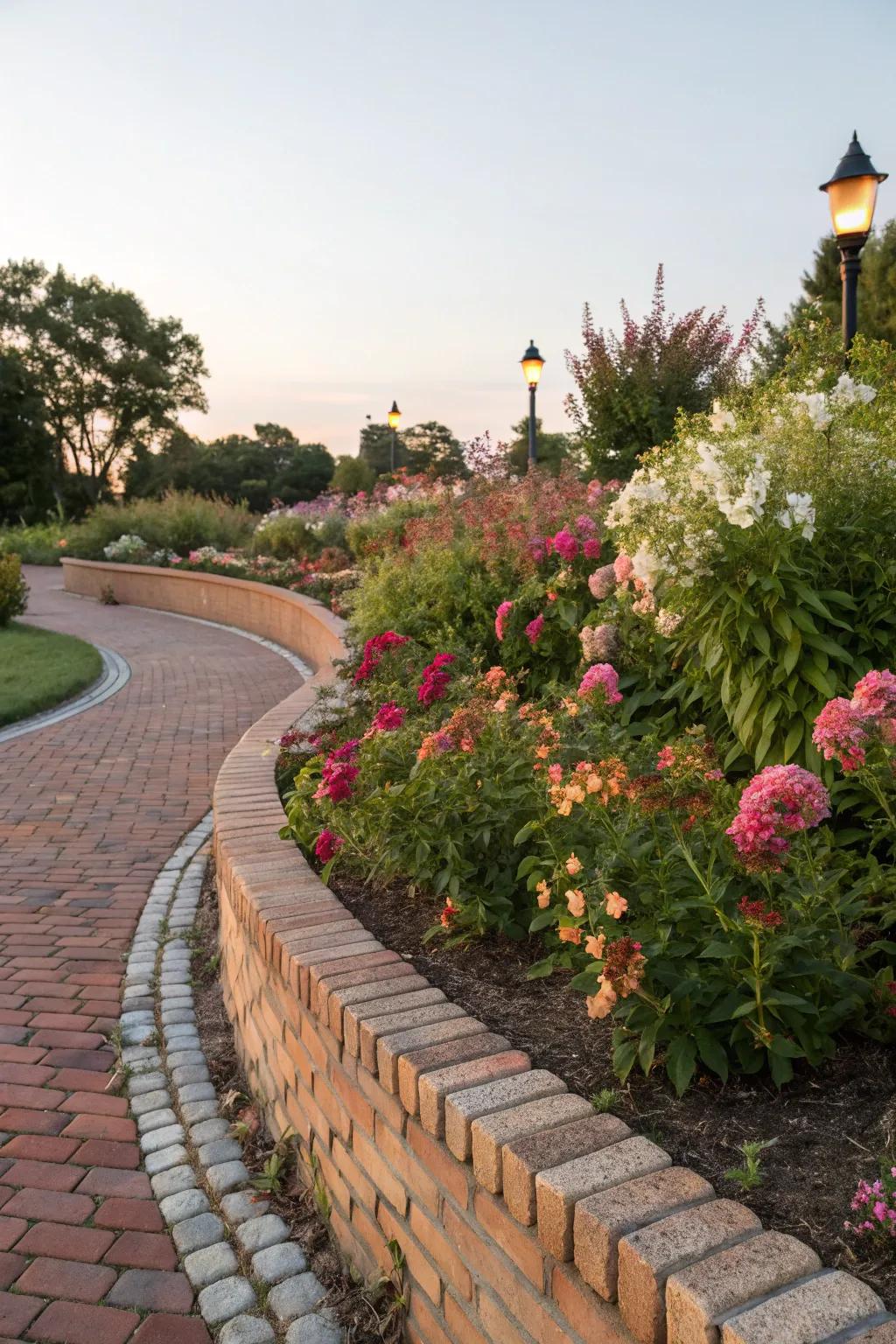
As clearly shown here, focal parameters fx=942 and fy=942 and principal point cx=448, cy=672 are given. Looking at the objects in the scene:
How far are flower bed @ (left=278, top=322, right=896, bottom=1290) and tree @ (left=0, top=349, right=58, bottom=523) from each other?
3840 cm

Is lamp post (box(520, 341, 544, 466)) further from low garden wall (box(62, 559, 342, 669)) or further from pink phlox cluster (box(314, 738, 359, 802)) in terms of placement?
pink phlox cluster (box(314, 738, 359, 802))

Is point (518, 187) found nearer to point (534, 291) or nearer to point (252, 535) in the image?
point (534, 291)

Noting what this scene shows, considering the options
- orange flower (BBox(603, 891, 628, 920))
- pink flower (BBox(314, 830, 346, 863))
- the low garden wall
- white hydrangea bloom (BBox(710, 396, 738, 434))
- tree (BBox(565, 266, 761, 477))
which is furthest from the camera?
the low garden wall

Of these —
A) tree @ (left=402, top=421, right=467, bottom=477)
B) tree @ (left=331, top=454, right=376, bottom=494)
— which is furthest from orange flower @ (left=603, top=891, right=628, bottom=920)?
tree @ (left=402, top=421, right=467, bottom=477)

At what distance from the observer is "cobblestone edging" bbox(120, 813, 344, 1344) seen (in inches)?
82.9

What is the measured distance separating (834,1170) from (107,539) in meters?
22.4

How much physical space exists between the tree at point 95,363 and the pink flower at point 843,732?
44.4m

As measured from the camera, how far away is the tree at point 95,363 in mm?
41125

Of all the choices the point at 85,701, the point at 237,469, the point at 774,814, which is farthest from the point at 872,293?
the point at 237,469

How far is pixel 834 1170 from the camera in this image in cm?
164

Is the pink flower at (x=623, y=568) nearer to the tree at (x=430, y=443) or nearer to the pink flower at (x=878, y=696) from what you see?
the pink flower at (x=878, y=696)

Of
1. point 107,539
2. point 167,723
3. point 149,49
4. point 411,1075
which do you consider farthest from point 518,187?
point 107,539

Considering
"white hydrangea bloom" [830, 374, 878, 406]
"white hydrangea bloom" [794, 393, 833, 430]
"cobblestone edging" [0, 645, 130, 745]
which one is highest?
"white hydrangea bloom" [830, 374, 878, 406]

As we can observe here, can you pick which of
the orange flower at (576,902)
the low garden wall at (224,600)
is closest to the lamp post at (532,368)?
the low garden wall at (224,600)
